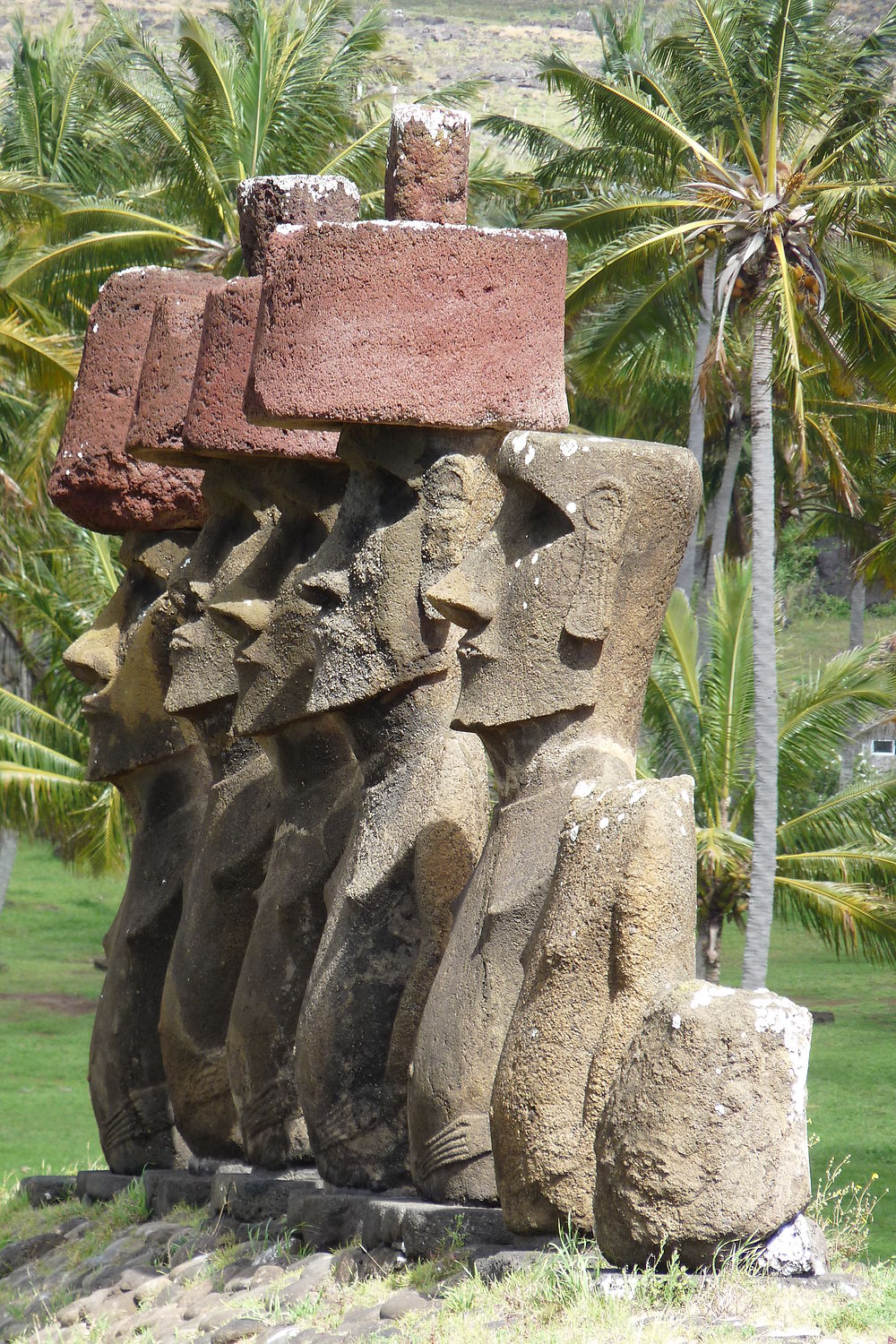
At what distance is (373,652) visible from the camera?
21.5ft

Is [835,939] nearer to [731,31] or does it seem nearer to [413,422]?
[731,31]

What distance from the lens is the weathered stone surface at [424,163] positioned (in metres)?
7.00

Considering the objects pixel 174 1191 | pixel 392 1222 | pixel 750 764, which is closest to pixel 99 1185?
pixel 174 1191

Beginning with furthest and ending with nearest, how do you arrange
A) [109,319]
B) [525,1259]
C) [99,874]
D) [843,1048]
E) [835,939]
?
[843,1048], [99,874], [835,939], [109,319], [525,1259]

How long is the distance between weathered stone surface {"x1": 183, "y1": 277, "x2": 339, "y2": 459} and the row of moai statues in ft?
0.05

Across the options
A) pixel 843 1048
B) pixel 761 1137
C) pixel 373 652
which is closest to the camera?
pixel 761 1137

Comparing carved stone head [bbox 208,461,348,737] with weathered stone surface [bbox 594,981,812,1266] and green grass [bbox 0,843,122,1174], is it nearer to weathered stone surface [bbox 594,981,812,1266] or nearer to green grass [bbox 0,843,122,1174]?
weathered stone surface [bbox 594,981,812,1266]

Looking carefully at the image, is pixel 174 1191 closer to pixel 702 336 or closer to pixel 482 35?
pixel 702 336

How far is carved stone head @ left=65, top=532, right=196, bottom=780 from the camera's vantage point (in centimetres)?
874

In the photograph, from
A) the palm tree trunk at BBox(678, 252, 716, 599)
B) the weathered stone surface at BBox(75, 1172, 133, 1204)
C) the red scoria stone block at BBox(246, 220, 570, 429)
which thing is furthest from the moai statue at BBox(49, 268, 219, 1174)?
→ the palm tree trunk at BBox(678, 252, 716, 599)

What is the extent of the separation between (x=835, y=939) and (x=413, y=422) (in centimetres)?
793

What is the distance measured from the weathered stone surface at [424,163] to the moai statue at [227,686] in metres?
0.59

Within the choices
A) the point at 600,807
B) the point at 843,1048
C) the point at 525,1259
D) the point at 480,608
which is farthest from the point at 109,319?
the point at 843,1048

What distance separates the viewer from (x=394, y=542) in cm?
657
